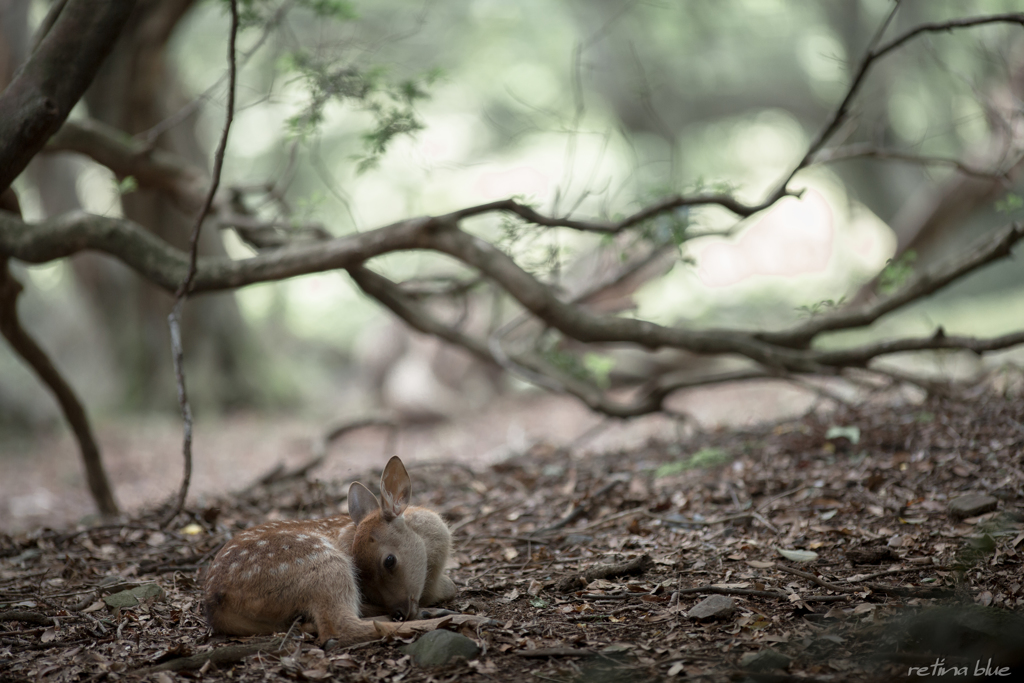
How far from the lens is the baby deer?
137 inches

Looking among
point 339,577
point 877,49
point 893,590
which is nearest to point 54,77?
point 339,577

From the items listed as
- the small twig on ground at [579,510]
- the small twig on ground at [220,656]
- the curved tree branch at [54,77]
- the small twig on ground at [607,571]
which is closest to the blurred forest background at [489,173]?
the curved tree branch at [54,77]

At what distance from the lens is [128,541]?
17.3 feet

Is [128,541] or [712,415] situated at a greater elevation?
[712,415]

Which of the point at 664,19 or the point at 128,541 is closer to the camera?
the point at 128,541

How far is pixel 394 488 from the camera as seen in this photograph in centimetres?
380

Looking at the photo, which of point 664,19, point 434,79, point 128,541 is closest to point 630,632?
point 128,541

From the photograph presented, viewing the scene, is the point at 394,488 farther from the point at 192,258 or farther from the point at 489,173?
the point at 489,173

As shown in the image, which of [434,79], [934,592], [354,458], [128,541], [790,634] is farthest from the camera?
[354,458]

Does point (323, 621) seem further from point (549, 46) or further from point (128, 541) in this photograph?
point (549, 46)

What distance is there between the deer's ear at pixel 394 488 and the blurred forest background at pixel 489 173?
2.39m

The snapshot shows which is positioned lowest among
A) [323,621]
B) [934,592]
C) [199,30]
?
[323,621]

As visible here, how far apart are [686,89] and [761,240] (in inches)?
287

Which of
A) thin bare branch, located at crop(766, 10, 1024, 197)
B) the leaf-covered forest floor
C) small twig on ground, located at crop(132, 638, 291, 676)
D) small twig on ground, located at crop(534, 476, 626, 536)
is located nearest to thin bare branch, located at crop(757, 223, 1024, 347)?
the leaf-covered forest floor
